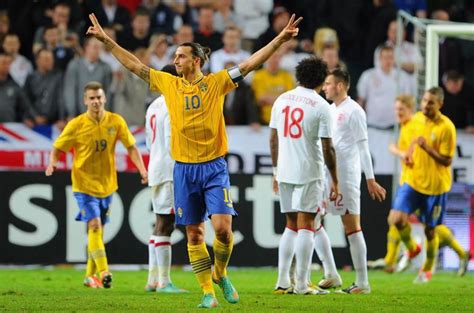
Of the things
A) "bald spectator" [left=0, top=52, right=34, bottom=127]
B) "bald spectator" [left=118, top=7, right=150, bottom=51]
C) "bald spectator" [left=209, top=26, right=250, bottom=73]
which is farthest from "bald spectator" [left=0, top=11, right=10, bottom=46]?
"bald spectator" [left=209, top=26, right=250, bottom=73]

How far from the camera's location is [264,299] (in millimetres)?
12281

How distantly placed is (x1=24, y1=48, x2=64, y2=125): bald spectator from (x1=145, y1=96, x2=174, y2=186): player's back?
641 cm

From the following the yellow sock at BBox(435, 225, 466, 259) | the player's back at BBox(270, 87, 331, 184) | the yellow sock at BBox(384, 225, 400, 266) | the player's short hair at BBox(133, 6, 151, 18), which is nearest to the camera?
the player's back at BBox(270, 87, 331, 184)

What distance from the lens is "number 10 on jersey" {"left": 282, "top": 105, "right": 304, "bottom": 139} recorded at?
12.7m

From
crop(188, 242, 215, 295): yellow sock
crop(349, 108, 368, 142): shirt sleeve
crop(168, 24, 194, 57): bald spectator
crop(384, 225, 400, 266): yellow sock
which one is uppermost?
crop(168, 24, 194, 57): bald spectator

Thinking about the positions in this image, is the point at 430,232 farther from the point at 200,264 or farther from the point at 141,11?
the point at 141,11

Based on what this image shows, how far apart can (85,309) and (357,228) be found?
11.8 feet

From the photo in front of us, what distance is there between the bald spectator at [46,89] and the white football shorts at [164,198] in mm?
6536

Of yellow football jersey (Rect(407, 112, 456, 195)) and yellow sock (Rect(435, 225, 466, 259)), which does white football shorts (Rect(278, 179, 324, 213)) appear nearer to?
yellow football jersey (Rect(407, 112, 456, 195))

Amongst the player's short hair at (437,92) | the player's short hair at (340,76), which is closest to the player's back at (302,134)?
the player's short hair at (340,76)

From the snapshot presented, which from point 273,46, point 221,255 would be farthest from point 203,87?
point 221,255

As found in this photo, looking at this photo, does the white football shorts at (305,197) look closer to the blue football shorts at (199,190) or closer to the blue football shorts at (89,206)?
the blue football shorts at (199,190)

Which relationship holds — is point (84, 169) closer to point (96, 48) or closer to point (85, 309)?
point (85, 309)

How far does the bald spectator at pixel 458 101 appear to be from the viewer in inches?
807
